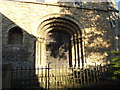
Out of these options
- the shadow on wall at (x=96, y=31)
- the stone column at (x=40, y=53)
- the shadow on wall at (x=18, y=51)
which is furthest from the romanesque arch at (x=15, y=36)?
the shadow on wall at (x=96, y=31)

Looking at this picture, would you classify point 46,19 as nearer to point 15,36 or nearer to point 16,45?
point 15,36

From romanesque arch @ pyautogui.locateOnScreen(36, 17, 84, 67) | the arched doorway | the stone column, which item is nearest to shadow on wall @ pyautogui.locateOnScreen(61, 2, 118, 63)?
romanesque arch @ pyautogui.locateOnScreen(36, 17, 84, 67)

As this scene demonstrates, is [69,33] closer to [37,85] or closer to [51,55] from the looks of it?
[51,55]

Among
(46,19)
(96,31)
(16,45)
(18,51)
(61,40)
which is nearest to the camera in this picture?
(18,51)

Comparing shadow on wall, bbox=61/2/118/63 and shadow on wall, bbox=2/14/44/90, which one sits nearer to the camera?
shadow on wall, bbox=2/14/44/90

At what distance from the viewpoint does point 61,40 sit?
10.1 metres

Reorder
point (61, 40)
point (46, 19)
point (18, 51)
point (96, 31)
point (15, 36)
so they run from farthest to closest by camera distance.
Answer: point (61, 40) → point (96, 31) → point (46, 19) → point (15, 36) → point (18, 51)

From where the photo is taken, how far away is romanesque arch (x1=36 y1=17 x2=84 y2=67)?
9342mm

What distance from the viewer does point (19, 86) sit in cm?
690

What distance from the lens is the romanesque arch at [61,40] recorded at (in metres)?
9.34

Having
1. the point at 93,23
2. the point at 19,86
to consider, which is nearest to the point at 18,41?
the point at 19,86

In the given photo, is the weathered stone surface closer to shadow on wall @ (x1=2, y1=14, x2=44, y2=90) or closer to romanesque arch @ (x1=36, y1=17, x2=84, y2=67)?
shadow on wall @ (x1=2, y1=14, x2=44, y2=90)

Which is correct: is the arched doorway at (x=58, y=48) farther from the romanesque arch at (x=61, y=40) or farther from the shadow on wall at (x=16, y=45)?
the shadow on wall at (x=16, y=45)

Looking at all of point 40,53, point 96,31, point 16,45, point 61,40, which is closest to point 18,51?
point 16,45
